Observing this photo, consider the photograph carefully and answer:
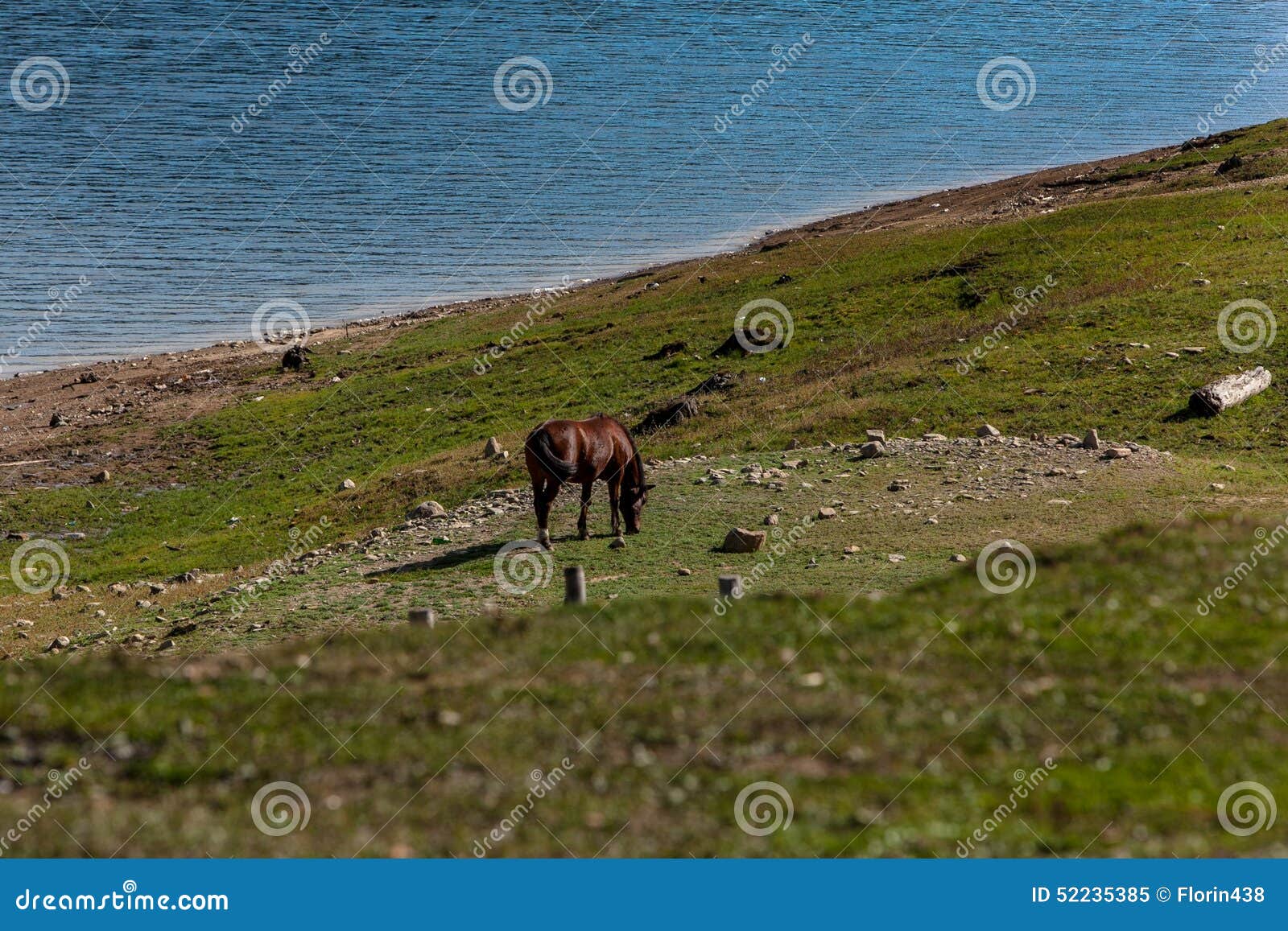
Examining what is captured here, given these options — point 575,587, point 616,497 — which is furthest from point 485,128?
point 575,587

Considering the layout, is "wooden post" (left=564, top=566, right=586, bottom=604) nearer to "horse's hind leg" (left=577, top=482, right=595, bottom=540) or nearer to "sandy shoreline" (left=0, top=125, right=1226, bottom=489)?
"horse's hind leg" (left=577, top=482, right=595, bottom=540)

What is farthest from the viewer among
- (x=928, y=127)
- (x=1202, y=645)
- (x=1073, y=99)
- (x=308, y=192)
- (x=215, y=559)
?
(x=1073, y=99)

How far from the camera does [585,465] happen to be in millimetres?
24531

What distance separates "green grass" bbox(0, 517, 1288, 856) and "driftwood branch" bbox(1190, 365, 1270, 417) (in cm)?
1432

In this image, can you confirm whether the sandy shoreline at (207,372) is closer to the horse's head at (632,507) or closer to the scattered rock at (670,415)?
the scattered rock at (670,415)

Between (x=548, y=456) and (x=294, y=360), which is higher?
(x=548, y=456)

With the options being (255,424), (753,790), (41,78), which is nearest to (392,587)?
(753,790)

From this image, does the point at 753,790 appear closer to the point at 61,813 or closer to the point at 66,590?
the point at 61,813

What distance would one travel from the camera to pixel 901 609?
15.9 meters

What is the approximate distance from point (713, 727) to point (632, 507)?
12.2 metres

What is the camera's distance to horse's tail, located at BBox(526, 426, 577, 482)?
79.4ft

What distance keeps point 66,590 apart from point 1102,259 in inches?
1292

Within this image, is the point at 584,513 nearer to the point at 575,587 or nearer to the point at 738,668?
the point at 575,587

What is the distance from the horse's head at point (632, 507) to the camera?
24.9 m
